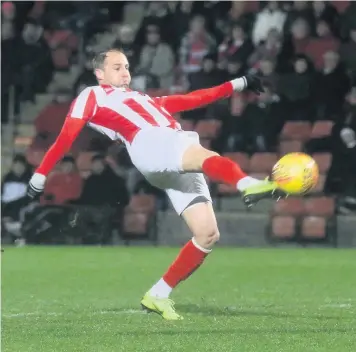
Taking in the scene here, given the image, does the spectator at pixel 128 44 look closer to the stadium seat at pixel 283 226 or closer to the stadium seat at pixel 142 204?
the stadium seat at pixel 142 204

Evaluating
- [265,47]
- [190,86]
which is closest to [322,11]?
[265,47]

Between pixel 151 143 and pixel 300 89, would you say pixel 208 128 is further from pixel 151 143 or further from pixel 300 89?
pixel 151 143

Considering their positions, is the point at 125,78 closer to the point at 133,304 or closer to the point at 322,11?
the point at 133,304

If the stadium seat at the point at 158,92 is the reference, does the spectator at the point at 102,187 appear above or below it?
below

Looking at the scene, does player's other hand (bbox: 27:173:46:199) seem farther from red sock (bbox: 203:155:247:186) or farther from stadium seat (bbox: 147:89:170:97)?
stadium seat (bbox: 147:89:170:97)

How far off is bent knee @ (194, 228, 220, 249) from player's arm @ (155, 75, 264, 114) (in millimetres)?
963

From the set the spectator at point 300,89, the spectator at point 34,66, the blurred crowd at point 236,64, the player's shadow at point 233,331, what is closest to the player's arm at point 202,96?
the player's shadow at point 233,331

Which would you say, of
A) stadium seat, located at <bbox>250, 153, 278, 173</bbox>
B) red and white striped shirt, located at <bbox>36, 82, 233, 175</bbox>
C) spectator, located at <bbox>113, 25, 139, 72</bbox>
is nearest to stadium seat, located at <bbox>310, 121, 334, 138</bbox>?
stadium seat, located at <bbox>250, 153, 278, 173</bbox>

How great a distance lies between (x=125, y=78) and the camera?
7883 mm

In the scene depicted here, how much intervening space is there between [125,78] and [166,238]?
777 cm

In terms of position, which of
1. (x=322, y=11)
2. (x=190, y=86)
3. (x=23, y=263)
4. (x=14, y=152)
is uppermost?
(x=322, y=11)

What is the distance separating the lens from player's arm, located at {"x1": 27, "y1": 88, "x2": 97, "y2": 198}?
737cm

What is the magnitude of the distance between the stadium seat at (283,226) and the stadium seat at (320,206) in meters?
0.25

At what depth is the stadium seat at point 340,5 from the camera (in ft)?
54.1
